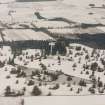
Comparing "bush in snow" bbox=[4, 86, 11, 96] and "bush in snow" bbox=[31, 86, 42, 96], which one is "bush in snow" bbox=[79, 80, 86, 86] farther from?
"bush in snow" bbox=[4, 86, 11, 96]

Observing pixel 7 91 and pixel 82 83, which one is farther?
pixel 82 83

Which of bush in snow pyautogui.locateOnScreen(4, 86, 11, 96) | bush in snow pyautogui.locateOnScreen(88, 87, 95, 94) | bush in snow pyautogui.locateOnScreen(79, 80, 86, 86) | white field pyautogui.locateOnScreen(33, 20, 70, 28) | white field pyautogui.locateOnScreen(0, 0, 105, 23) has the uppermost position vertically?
white field pyautogui.locateOnScreen(0, 0, 105, 23)

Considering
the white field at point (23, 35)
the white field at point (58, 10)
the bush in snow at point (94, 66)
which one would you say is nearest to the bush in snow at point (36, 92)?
the bush in snow at point (94, 66)

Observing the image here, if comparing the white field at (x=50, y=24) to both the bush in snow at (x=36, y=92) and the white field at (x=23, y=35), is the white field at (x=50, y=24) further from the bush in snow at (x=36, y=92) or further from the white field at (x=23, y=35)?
the bush in snow at (x=36, y=92)

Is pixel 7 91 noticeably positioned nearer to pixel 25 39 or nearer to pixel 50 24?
pixel 25 39

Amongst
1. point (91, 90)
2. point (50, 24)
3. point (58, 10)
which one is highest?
point (58, 10)

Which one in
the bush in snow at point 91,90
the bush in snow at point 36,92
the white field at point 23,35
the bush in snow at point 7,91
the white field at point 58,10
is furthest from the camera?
the white field at point 58,10

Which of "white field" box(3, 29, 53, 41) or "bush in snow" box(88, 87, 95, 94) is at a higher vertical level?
"white field" box(3, 29, 53, 41)

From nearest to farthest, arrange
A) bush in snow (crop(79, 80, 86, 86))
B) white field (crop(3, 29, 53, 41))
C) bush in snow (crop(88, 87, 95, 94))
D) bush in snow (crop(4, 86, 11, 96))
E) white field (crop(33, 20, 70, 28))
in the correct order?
bush in snow (crop(4, 86, 11, 96)) → bush in snow (crop(88, 87, 95, 94)) → bush in snow (crop(79, 80, 86, 86)) → white field (crop(3, 29, 53, 41)) → white field (crop(33, 20, 70, 28))

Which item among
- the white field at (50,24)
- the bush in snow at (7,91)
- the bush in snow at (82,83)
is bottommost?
the bush in snow at (82,83)


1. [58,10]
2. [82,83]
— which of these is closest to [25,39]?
[82,83]

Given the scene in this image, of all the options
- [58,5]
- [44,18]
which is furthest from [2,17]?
[58,5]

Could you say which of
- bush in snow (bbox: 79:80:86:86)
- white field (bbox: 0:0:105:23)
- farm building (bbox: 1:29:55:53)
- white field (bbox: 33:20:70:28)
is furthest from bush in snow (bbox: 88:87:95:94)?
white field (bbox: 0:0:105:23)
